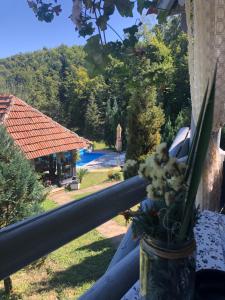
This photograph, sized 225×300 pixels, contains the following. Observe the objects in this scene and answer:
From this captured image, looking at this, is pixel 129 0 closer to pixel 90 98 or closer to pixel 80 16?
pixel 80 16

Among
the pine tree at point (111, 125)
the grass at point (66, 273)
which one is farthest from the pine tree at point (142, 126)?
the pine tree at point (111, 125)

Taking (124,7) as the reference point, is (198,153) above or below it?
below

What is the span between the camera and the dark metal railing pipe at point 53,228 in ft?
1.73

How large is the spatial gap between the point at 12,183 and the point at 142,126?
4.95 m

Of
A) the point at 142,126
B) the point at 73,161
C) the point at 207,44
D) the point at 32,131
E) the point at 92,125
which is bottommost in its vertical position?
the point at 73,161

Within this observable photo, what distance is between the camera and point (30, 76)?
1359 inches

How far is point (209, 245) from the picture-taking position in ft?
3.06

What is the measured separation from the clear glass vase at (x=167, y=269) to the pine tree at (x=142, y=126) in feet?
26.4

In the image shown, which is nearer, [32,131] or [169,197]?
[169,197]

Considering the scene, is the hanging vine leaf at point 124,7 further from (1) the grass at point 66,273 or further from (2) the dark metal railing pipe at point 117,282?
(1) the grass at point 66,273

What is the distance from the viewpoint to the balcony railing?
536mm

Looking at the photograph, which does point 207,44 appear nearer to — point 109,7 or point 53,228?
point 109,7

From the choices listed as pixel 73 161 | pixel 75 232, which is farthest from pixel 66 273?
pixel 73 161

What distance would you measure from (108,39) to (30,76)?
35.2 m
